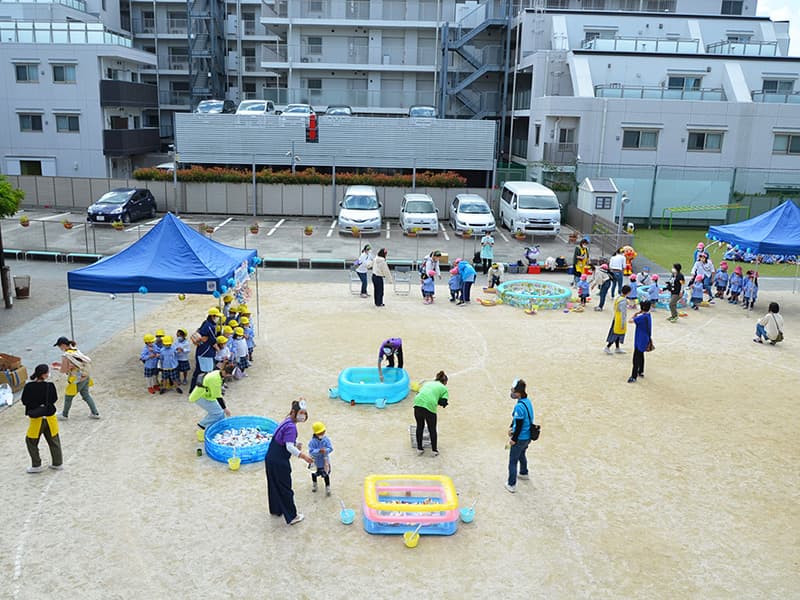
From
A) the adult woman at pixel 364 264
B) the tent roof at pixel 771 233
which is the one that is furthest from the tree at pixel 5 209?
the tent roof at pixel 771 233

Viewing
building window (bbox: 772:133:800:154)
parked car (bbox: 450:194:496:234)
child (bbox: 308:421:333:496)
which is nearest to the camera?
child (bbox: 308:421:333:496)

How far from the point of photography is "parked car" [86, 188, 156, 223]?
99.9 ft

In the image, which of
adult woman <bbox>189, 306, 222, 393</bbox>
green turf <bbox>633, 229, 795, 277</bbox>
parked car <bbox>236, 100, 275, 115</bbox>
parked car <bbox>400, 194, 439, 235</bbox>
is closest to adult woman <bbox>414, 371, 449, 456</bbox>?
adult woman <bbox>189, 306, 222, 393</bbox>

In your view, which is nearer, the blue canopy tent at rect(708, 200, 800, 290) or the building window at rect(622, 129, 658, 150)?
the blue canopy tent at rect(708, 200, 800, 290)

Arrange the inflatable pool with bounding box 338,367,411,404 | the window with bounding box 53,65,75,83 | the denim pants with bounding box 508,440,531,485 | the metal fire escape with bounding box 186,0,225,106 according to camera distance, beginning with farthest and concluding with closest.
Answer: the metal fire escape with bounding box 186,0,225,106 → the window with bounding box 53,65,75,83 → the inflatable pool with bounding box 338,367,411,404 → the denim pants with bounding box 508,440,531,485

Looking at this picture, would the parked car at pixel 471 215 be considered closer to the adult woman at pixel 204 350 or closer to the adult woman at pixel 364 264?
the adult woman at pixel 364 264

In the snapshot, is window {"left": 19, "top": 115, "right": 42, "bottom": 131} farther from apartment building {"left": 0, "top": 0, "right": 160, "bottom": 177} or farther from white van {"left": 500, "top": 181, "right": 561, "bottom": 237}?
white van {"left": 500, "top": 181, "right": 561, "bottom": 237}

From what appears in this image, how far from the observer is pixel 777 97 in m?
36.1

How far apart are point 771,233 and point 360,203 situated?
1659 cm

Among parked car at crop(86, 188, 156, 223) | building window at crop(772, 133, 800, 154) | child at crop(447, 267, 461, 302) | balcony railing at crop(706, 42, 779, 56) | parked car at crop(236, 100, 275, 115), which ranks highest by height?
balcony railing at crop(706, 42, 779, 56)

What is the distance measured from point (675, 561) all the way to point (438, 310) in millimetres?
11643

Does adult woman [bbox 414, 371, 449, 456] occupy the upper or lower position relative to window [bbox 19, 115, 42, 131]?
lower

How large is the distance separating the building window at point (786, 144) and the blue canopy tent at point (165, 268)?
1242 inches

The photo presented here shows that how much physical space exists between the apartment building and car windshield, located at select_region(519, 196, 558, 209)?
24933mm
